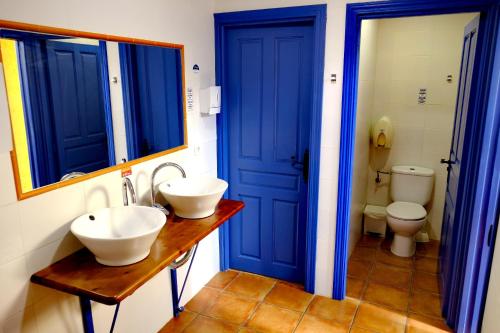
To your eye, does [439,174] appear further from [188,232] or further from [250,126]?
[188,232]

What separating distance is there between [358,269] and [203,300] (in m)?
1.38

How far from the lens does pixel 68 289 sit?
5.16 ft

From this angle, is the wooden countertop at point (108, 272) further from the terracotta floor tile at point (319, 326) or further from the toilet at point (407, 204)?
the toilet at point (407, 204)

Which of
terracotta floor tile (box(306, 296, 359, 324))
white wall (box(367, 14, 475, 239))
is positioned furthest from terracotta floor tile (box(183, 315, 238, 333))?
white wall (box(367, 14, 475, 239))

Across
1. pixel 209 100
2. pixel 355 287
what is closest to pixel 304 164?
pixel 209 100

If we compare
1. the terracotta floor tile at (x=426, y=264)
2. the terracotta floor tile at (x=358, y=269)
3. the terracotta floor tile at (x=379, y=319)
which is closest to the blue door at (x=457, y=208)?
the terracotta floor tile at (x=379, y=319)

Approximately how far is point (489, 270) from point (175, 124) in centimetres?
210

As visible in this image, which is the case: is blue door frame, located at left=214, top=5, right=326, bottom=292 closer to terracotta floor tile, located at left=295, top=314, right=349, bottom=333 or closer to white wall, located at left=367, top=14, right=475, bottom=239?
terracotta floor tile, located at left=295, top=314, right=349, bottom=333

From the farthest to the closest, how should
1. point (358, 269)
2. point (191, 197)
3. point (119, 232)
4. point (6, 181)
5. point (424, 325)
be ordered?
point (358, 269), point (424, 325), point (191, 197), point (119, 232), point (6, 181)

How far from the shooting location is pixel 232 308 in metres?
2.79

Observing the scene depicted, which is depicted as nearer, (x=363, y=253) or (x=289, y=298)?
(x=289, y=298)

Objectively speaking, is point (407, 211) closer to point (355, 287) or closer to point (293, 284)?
point (355, 287)

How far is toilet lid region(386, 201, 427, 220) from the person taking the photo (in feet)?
11.3

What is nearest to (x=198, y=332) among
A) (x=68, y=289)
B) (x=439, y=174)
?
(x=68, y=289)
